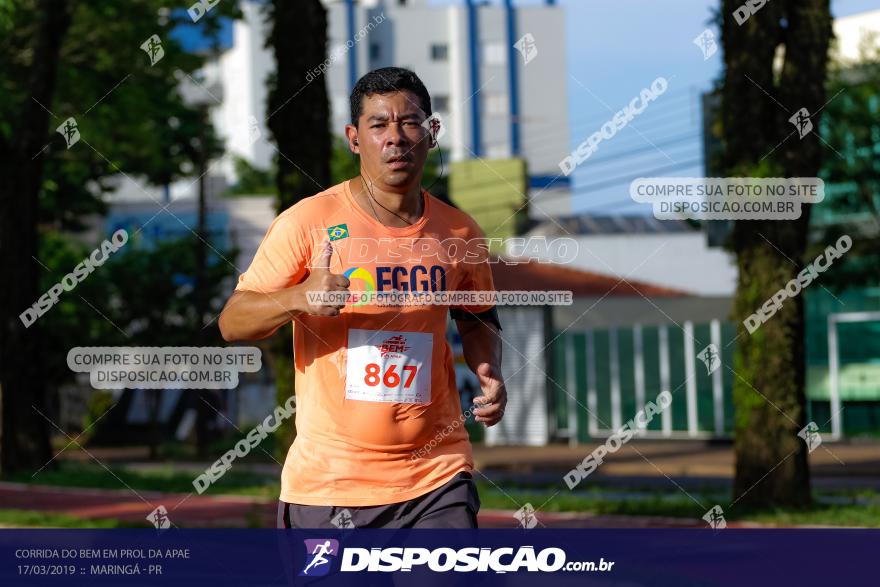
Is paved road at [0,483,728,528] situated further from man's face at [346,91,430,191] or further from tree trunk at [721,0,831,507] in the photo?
man's face at [346,91,430,191]

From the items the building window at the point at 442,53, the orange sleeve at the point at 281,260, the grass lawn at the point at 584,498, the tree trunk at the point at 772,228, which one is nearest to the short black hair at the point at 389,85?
the orange sleeve at the point at 281,260

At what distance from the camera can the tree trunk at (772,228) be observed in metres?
12.8

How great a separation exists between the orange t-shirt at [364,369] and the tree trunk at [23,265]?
15919mm

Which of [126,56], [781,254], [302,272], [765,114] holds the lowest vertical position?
[302,272]

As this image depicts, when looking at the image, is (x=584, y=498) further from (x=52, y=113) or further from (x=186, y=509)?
(x=52, y=113)

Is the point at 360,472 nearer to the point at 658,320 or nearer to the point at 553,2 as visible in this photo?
the point at 658,320

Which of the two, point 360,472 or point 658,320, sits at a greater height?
point 658,320

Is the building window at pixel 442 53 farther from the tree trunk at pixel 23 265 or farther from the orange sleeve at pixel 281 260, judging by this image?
the orange sleeve at pixel 281 260

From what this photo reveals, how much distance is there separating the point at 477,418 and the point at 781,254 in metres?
8.92

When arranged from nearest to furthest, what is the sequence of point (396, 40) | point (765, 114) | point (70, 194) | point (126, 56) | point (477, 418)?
1. point (477, 418)
2. point (765, 114)
3. point (126, 56)
4. point (70, 194)
5. point (396, 40)

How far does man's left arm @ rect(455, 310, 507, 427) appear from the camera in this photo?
448cm

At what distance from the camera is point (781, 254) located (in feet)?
42.3

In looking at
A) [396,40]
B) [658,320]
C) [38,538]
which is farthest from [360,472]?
[396,40]

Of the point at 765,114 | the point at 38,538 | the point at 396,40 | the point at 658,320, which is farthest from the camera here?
the point at 396,40
